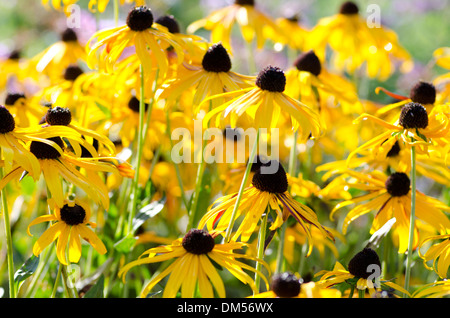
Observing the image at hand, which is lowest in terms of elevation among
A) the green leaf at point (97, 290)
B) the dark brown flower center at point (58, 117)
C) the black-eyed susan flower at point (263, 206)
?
the green leaf at point (97, 290)

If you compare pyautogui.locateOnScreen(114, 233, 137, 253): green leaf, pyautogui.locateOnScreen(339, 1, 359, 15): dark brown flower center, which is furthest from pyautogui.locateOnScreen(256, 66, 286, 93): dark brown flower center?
pyautogui.locateOnScreen(339, 1, 359, 15): dark brown flower center

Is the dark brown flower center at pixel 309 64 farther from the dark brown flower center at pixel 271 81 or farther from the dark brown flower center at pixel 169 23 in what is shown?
the dark brown flower center at pixel 271 81

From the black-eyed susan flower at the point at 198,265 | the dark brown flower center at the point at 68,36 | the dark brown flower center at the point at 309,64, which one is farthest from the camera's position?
the dark brown flower center at the point at 68,36

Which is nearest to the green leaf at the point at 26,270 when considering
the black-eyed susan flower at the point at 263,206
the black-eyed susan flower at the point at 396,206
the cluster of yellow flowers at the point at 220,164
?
the cluster of yellow flowers at the point at 220,164

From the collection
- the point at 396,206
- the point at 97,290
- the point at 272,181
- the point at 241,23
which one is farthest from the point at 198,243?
the point at 241,23
